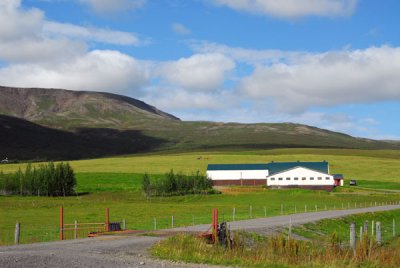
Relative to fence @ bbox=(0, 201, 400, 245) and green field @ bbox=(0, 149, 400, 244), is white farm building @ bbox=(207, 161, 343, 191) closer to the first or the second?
green field @ bbox=(0, 149, 400, 244)

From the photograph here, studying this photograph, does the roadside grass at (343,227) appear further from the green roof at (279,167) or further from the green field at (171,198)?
the green roof at (279,167)

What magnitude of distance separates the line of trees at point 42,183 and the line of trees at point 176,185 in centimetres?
1458

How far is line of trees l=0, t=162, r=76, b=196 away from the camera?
10638 centimetres

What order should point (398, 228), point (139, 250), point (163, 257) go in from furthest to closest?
point (398, 228)
point (139, 250)
point (163, 257)

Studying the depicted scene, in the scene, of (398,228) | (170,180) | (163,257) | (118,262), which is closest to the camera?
(118,262)

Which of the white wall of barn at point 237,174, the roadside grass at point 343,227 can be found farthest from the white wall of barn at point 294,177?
the roadside grass at point 343,227

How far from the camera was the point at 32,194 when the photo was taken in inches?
4257

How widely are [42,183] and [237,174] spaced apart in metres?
41.8

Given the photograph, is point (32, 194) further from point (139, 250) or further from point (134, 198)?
point (139, 250)

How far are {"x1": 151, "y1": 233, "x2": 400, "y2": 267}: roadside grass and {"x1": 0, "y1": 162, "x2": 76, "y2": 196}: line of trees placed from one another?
84715mm

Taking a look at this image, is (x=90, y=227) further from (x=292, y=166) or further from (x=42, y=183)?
(x=292, y=166)

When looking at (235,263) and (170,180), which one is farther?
(170,180)

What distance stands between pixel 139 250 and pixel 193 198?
70165mm

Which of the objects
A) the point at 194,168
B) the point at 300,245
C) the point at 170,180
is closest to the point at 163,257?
the point at 300,245
